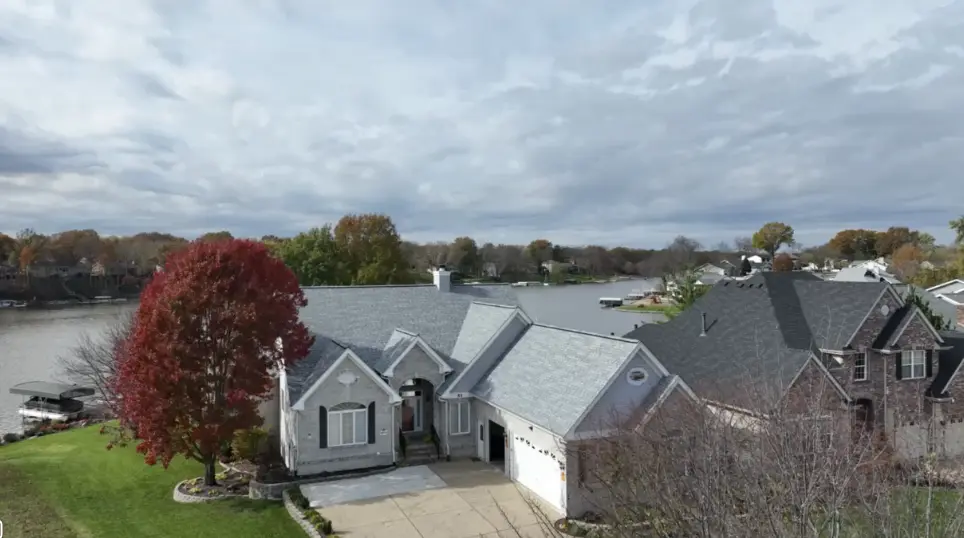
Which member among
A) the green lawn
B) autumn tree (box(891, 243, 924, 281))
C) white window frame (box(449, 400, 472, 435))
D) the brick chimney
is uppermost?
autumn tree (box(891, 243, 924, 281))

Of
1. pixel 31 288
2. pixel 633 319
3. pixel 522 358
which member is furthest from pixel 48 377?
pixel 31 288

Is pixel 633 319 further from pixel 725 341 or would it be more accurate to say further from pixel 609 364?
pixel 609 364

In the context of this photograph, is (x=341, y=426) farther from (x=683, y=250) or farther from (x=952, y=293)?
(x=683, y=250)

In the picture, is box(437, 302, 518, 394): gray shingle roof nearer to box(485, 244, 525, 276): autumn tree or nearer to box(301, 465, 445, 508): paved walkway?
box(301, 465, 445, 508): paved walkway

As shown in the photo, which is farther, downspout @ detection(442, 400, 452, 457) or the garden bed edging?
downspout @ detection(442, 400, 452, 457)

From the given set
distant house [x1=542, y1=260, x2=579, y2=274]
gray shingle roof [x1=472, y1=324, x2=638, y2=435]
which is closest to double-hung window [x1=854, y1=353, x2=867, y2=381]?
gray shingle roof [x1=472, y1=324, x2=638, y2=435]

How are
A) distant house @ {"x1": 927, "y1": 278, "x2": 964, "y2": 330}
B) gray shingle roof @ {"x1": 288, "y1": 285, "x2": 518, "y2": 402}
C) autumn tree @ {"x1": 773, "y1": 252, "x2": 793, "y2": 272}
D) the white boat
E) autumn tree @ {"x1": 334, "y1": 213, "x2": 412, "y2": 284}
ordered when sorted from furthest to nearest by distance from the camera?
autumn tree @ {"x1": 773, "y1": 252, "x2": 793, "y2": 272}
autumn tree @ {"x1": 334, "y1": 213, "x2": 412, "y2": 284}
distant house @ {"x1": 927, "y1": 278, "x2": 964, "y2": 330}
the white boat
gray shingle roof @ {"x1": 288, "y1": 285, "x2": 518, "y2": 402}
